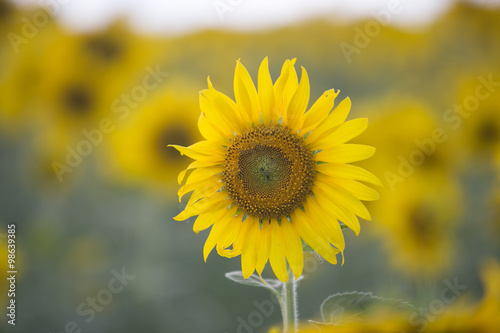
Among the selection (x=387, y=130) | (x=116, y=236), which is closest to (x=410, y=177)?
(x=387, y=130)

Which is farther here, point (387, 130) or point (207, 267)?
point (207, 267)

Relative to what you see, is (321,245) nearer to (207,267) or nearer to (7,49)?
(207,267)

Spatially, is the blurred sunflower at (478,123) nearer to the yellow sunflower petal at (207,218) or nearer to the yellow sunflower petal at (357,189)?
the yellow sunflower petal at (357,189)

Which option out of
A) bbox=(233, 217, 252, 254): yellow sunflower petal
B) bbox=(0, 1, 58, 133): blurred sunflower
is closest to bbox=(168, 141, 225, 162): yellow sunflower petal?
bbox=(233, 217, 252, 254): yellow sunflower petal

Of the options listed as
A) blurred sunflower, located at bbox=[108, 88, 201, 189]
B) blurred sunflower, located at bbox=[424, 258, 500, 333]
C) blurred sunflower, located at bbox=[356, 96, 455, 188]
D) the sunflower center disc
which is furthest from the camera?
blurred sunflower, located at bbox=[108, 88, 201, 189]

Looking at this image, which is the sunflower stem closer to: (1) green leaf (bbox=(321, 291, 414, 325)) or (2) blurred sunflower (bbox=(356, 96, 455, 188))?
(1) green leaf (bbox=(321, 291, 414, 325))

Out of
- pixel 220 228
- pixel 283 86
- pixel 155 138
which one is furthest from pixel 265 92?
pixel 155 138

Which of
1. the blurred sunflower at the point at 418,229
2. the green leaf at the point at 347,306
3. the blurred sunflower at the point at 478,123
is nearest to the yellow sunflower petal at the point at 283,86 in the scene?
the green leaf at the point at 347,306
